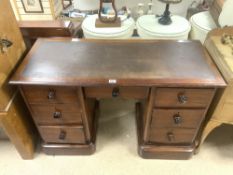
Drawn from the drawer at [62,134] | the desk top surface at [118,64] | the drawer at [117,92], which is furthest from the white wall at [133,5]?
the drawer at [62,134]

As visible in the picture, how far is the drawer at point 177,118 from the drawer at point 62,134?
1.52ft

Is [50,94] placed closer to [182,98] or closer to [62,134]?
[62,134]

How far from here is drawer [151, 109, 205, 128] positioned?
1.09 meters

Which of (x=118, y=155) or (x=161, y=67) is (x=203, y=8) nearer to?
(x=161, y=67)

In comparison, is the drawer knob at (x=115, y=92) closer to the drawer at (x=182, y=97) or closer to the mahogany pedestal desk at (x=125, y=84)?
the mahogany pedestal desk at (x=125, y=84)

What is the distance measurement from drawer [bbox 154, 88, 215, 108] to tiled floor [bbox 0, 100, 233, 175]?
50 centimetres

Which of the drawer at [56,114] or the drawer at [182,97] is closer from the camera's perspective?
the drawer at [182,97]

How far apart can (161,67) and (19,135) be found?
35.6 inches

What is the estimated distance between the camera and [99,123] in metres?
1.60

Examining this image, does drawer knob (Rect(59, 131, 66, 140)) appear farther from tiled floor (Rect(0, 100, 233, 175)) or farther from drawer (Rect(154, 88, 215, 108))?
drawer (Rect(154, 88, 215, 108))

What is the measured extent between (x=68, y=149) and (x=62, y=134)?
0.54ft

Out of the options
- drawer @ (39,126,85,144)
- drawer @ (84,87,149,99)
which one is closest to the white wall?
drawer @ (84,87,149,99)

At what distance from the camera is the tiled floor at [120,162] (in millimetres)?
1292

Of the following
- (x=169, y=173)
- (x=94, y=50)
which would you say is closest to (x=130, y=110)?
(x=169, y=173)
